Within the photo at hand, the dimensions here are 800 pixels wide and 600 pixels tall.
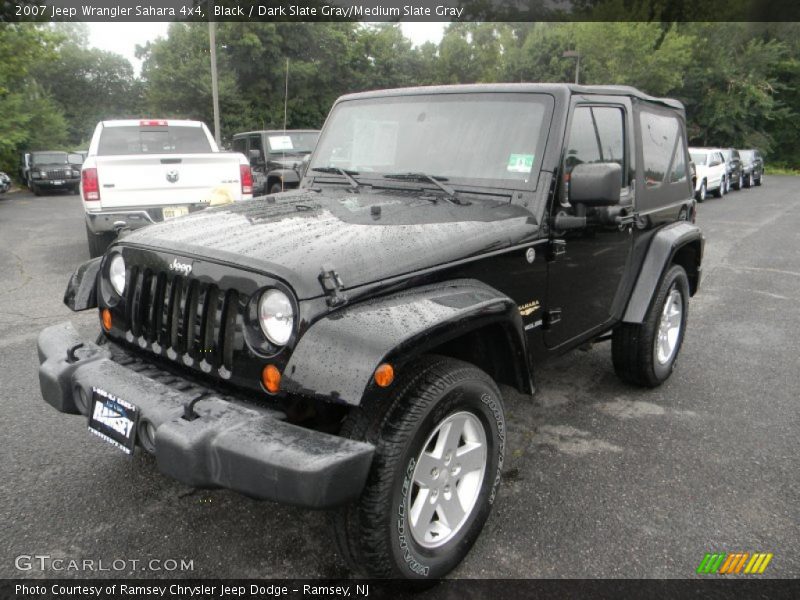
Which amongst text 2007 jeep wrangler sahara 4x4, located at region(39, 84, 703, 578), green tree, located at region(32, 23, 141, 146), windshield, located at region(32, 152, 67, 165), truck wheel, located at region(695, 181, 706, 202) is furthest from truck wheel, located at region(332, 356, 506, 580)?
green tree, located at region(32, 23, 141, 146)

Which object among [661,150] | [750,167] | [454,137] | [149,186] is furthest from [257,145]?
[750,167]

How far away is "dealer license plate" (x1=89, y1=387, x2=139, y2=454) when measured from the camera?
229 centimetres

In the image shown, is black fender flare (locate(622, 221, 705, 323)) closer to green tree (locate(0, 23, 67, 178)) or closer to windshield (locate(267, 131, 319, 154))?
windshield (locate(267, 131, 319, 154))

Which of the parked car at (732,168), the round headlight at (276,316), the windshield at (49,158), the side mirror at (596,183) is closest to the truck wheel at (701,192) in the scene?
the parked car at (732,168)

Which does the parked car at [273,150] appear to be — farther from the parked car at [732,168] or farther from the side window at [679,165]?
the parked car at [732,168]

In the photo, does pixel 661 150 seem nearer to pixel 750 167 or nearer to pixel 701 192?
pixel 701 192

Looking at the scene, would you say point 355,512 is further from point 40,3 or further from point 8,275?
point 40,3

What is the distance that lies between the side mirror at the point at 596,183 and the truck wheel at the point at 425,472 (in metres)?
1.11

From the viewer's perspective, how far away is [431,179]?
3.31m

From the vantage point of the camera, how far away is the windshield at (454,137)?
126 inches

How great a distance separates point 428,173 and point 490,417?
4.64 ft

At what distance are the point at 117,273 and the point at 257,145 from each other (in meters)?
11.5

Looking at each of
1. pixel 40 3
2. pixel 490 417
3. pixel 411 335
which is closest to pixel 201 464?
pixel 411 335

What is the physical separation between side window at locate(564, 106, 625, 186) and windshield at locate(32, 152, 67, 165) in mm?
23797
